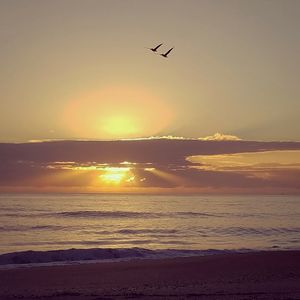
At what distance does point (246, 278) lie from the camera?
63.8 feet

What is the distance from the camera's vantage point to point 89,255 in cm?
3033

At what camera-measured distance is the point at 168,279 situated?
19750 millimetres

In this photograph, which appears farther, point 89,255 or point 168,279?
point 89,255

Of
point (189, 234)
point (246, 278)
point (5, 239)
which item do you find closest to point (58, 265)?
point (246, 278)

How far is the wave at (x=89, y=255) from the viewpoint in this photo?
92.2 ft

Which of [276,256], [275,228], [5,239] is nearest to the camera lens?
[276,256]

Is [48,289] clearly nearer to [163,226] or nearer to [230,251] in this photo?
[230,251]

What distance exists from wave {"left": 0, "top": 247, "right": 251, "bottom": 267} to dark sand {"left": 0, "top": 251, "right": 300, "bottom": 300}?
3.88 meters

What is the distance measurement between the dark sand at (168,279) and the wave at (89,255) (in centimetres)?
388

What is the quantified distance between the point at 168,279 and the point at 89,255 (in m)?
11.4

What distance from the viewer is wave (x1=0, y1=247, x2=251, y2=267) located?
28.1 meters

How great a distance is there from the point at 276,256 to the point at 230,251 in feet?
16.4

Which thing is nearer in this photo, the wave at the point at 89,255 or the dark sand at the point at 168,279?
the dark sand at the point at 168,279

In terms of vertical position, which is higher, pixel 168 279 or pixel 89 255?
pixel 168 279
